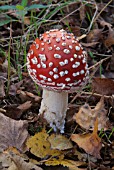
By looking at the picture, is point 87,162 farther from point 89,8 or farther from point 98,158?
point 89,8

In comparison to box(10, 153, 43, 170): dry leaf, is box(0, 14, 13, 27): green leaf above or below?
above

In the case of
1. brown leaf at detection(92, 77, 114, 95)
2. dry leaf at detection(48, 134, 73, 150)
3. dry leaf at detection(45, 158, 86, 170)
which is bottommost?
dry leaf at detection(45, 158, 86, 170)

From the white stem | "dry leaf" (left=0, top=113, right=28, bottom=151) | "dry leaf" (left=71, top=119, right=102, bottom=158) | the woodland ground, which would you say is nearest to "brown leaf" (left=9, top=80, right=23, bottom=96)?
the woodland ground

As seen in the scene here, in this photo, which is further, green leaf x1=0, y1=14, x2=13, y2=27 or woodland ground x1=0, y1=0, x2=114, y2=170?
green leaf x1=0, y1=14, x2=13, y2=27

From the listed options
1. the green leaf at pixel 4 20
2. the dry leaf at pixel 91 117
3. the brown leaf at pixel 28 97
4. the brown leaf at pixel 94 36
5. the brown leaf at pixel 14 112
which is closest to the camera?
the dry leaf at pixel 91 117

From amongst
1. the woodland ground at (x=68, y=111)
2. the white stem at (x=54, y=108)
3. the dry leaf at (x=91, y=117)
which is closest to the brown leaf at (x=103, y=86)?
the woodland ground at (x=68, y=111)

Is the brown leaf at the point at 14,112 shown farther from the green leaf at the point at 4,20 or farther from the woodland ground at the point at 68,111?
the green leaf at the point at 4,20

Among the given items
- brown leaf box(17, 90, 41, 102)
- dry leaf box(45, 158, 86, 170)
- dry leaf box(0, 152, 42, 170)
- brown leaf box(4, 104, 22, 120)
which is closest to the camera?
dry leaf box(0, 152, 42, 170)

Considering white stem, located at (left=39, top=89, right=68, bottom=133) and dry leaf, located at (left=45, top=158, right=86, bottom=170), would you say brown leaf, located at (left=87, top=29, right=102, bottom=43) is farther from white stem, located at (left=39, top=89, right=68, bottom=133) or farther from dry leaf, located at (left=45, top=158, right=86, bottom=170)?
dry leaf, located at (left=45, top=158, right=86, bottom=170)
